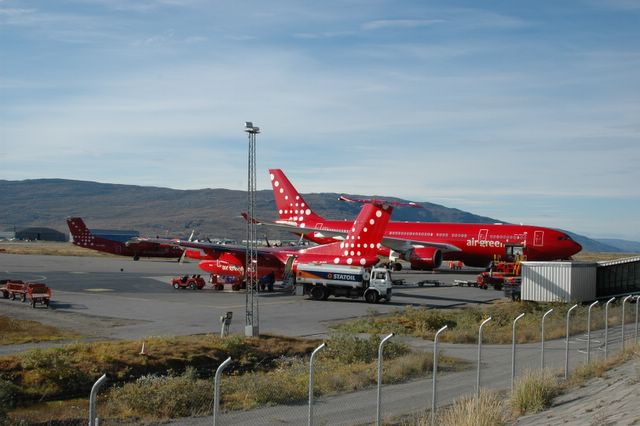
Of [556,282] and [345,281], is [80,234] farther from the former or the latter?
[556,282]

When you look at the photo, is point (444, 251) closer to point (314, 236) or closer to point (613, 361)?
point (314, 236)

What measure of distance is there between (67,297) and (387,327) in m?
19.6

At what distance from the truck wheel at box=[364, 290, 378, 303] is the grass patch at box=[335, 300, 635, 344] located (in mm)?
3910

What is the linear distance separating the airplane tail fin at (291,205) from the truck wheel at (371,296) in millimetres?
31998

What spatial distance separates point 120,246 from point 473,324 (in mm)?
65195

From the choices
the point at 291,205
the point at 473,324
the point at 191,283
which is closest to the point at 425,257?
the point at 291,205

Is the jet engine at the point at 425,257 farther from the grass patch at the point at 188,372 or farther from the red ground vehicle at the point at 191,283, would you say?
the grass patch at the point at 188,372

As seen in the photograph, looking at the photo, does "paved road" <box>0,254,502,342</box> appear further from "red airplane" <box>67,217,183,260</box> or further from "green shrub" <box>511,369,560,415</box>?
"red airplane" <box>67,217,183,260</box>

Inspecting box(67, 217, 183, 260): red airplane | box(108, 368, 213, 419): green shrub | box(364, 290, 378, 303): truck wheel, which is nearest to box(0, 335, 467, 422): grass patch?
box(108, 368, 213, 419): green shrub

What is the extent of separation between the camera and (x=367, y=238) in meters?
42.9

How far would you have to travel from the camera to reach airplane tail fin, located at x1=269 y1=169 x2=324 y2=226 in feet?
242

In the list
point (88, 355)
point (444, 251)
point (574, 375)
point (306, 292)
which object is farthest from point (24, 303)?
point (444, 251)

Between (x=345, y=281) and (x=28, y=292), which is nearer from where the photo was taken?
(x=28, y=292)

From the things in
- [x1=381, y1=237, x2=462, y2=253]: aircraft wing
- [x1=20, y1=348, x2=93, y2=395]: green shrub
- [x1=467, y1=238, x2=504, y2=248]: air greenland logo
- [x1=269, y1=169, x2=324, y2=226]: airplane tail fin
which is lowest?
[x1=20, y1=348, x2=93, y2=395]: green shrub
